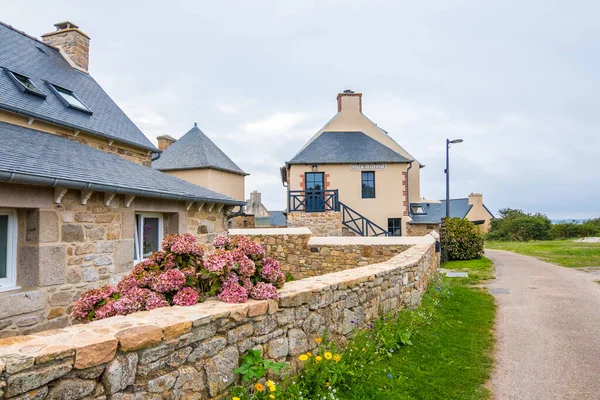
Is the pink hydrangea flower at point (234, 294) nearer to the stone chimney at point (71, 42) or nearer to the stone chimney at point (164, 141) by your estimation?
the stone chimney at point (71, 42)

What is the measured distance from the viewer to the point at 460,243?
1750 cm

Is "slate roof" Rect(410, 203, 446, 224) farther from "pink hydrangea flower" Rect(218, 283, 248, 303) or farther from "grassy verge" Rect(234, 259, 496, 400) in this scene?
"pink hydrangea flower" Rect(218, 283, 248, 303)

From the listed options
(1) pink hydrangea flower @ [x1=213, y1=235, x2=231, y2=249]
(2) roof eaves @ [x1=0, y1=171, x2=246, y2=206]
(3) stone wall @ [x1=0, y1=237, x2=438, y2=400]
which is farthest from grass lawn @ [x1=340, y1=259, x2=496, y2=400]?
(2) roof eaves @ [x1=0, y1=171, x2=246, y2=206]

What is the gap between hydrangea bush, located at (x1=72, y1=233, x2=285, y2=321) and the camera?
316cm

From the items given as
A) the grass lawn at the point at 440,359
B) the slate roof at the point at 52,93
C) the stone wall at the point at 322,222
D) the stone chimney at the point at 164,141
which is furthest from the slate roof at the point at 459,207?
the slate roof at the point at 52,93

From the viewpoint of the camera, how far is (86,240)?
5727 mm

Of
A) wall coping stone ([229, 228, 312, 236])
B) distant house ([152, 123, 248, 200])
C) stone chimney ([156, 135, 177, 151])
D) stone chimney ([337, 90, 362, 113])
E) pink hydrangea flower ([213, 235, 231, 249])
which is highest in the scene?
stone chimney ([337, 90, 362, 113])

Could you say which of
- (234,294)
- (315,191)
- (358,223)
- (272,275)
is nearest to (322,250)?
(272,275)

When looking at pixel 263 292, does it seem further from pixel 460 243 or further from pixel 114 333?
pixel 460 243

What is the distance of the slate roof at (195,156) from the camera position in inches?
768

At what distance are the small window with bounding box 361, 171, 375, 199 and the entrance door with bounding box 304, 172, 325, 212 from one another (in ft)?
7.34

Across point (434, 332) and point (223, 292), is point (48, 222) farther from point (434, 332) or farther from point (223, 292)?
point (434, 332)

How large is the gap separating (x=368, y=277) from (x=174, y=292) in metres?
2.60

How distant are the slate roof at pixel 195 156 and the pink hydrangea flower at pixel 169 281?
16.2 meters
